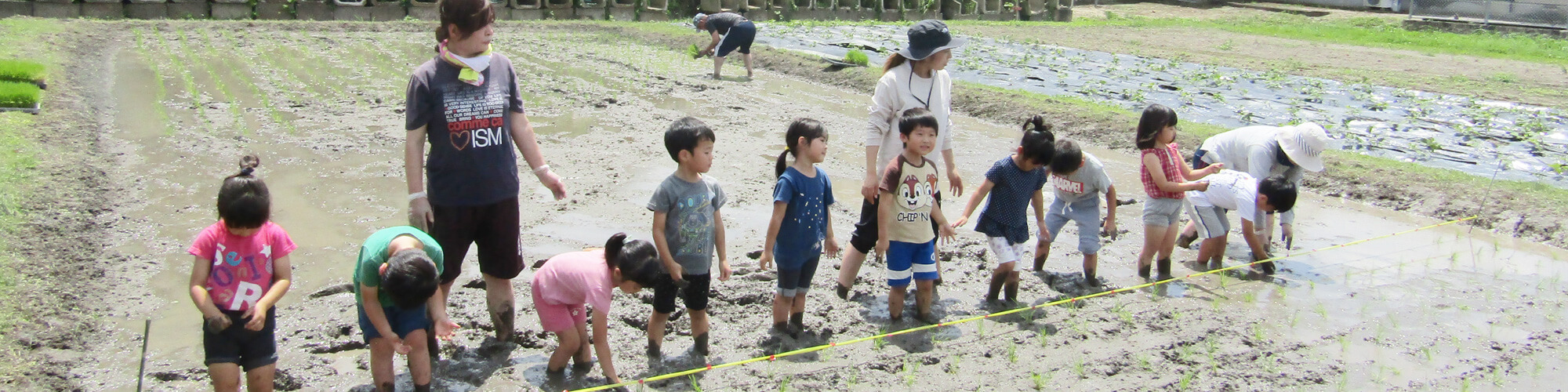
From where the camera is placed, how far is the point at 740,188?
7.88m

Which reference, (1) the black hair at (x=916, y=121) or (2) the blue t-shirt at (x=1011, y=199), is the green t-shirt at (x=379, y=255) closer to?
(1) the black hair at (x=916, y=121)

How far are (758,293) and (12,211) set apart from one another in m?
4.17

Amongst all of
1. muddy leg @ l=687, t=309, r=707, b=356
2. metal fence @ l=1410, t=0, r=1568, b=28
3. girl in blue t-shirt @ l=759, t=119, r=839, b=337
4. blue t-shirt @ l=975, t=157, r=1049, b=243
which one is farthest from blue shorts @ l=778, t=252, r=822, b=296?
metal fence @ l=1410, t=0, r=1568, b=28

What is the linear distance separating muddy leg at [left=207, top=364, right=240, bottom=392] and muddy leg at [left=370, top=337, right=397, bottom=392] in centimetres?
44

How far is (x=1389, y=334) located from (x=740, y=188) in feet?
13.7

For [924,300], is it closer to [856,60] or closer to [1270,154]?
[1270,154]

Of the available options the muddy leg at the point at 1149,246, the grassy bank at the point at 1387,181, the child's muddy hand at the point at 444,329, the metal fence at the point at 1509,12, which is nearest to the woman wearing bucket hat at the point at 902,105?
the muddy leg at the point at 1149,246

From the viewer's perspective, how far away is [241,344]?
370 centimetres

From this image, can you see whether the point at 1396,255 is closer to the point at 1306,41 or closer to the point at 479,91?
the point at 479,91

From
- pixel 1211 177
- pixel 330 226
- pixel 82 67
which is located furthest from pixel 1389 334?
pixel 82 67

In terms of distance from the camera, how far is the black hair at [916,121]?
4773 millimetres

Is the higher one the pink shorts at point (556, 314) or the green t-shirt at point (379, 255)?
the green t-shirt at point (379, 255)

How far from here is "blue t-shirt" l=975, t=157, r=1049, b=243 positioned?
17.4 ft

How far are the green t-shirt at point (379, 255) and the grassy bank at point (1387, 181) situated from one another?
269 inches
